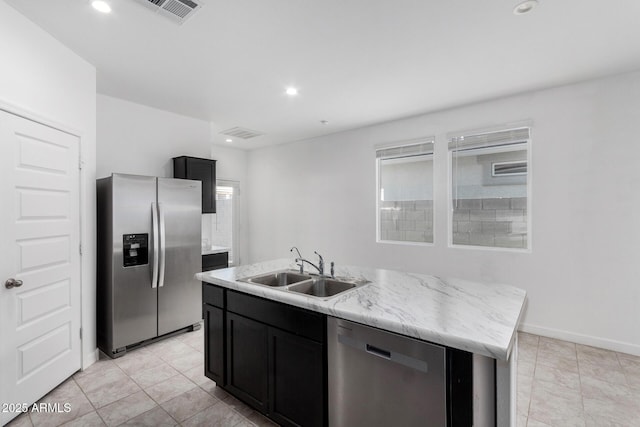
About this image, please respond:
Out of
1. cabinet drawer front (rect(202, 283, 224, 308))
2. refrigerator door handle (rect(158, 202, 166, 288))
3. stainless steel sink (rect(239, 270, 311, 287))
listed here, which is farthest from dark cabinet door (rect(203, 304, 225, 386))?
refrigerator door handle (rect(158, 202, 166, 288))

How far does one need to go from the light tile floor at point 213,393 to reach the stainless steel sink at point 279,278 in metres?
0.90

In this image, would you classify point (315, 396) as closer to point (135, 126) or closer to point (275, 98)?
point (275, 98)

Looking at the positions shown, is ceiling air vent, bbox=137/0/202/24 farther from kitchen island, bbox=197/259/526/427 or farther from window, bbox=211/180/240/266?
window, bbox=211/180/240/266

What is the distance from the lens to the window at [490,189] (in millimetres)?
3566

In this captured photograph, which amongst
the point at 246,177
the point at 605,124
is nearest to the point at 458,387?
the point at 605,124

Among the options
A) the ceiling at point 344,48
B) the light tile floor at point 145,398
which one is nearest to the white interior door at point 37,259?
the light tile floor at point 145,398

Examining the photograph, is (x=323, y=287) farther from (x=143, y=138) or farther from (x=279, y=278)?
Answer: (x=143, y=138)

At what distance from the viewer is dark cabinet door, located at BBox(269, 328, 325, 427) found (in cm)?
171

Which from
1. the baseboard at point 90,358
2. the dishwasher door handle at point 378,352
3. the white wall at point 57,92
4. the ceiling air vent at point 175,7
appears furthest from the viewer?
the baseboard at point 90,358

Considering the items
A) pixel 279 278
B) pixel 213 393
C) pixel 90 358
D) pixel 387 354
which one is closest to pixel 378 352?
pixel 387 354

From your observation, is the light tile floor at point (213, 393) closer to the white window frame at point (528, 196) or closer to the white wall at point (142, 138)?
the white window frame at point (528, 196)

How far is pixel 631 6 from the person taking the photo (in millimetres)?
2029

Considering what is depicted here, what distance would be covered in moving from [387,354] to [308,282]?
0.94m

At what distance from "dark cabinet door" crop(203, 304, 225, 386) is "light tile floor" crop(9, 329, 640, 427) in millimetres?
160
